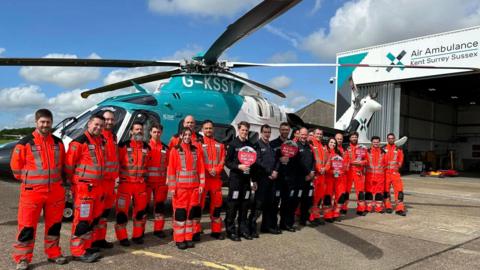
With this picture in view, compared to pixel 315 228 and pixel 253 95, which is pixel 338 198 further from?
pixel 253 95

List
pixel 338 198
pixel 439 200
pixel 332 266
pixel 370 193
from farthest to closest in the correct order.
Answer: pixel 439 200, pixel 370 193, pixel 338 198, pixel 332 266

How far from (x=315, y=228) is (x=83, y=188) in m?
4.08

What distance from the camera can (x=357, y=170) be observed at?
8.85 metres

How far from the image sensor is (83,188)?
466cm

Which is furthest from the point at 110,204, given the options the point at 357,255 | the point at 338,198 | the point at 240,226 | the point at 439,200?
the point at 439,200

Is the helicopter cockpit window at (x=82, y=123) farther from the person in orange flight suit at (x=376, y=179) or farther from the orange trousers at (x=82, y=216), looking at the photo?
the person in orange flight suit at (x=376, y=179)

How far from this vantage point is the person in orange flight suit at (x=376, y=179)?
8930 millimetres

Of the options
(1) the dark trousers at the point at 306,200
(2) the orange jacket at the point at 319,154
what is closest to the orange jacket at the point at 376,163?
(2) the orange jacket at the point at 319,154

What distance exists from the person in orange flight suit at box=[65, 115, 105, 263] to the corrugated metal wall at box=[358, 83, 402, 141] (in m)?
21.9

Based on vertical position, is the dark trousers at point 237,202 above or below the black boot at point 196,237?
above

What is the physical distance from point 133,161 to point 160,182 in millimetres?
738

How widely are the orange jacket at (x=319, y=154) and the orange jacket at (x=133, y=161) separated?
3190 millimetres

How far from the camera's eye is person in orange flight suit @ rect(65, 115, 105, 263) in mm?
4629

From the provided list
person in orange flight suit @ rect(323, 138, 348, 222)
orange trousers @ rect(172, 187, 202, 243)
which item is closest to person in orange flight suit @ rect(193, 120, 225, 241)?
orange trousers @ rect(172, 187, 202, 243)
